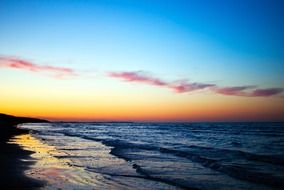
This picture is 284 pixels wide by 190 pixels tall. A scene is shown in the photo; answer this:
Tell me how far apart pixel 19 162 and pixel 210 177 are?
10.5 metres

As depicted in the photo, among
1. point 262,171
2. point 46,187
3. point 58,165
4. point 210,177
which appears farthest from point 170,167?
point 46,187

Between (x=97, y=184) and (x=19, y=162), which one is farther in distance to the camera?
(x=19, y=162)

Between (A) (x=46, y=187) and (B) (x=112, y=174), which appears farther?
(B) (x=112, y=174)

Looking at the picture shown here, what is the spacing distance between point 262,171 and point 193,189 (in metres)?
6.60

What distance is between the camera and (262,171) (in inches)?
651

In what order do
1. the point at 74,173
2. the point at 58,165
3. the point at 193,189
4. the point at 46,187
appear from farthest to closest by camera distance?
the point at 58,165 < the point at 74,173 < the point at 193,189 < the point at 46,187

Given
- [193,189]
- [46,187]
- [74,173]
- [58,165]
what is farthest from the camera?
[58,165]

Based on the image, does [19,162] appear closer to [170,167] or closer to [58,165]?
[58,165]

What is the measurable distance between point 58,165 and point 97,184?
210 inches

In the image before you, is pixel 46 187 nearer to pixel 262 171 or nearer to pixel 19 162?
pixel 19 162

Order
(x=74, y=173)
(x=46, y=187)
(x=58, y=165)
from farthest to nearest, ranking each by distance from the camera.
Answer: (x=58, y=165), (x=74, y=173), (x=46, y=187)

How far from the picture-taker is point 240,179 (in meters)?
14.2

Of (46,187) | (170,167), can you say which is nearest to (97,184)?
(46,187)

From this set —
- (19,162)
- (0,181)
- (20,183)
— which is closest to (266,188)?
(20,183)
